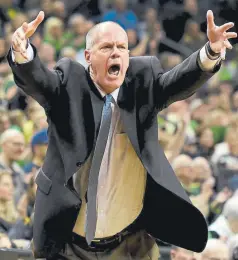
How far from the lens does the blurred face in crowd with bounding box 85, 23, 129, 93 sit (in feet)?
15.3

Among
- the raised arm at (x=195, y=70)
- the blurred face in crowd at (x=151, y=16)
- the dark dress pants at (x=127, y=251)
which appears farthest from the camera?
the blurred face in crowd at (x=151, y=16)

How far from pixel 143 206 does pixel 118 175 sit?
0.20 m

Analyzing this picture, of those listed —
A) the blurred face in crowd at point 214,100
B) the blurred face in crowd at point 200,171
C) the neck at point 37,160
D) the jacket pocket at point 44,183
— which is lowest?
the neck at point 37,160

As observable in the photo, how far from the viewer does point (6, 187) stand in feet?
26.3

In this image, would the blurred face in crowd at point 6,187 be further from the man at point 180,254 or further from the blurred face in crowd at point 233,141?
the blurred face in crowd at point 233,141

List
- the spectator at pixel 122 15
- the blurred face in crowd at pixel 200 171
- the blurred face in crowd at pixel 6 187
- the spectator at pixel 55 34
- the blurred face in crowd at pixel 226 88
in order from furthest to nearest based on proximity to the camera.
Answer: the spectator at pixel 122 15
the spectator at pixel 55 34
the blurred face in crowd at pixel 226 88
the blurred face in crowd at pixel 200 171
the blurred face in crowd at pixel 6 187

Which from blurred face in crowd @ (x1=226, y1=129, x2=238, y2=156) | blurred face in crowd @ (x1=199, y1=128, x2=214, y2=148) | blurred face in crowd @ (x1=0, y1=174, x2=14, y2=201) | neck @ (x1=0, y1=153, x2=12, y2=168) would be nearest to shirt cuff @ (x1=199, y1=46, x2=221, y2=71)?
blurred face in crowd @ (x1=0, y1=174, x2=14, y2=201)

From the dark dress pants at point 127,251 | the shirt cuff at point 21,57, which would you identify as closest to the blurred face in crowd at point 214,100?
the dark dress pants at point 127,251

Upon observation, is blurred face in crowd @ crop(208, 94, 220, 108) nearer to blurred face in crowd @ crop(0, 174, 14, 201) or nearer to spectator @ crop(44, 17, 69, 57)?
spectator @ crop(44, 17, 69, 57)

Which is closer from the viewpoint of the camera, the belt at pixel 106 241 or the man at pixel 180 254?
the belt at pixel 106 241

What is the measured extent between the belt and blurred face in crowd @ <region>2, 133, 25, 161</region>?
4460 millimetres

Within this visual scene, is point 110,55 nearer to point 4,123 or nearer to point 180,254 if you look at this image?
point 180,254

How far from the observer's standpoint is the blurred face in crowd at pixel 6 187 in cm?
801

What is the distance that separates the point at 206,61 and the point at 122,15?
31.4 ft
